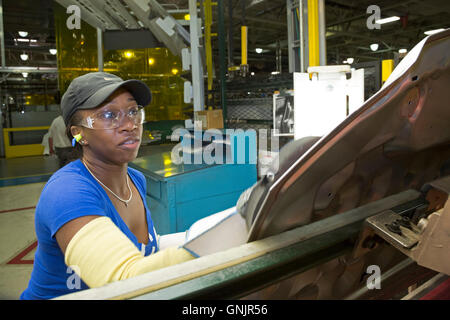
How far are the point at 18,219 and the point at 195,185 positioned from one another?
3.19 metres

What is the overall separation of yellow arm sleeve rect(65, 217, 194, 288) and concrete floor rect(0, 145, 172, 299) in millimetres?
2416

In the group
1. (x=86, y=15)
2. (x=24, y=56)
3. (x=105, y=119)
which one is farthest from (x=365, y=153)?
(x=24, y=56)

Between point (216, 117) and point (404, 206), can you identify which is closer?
point (404, 206)

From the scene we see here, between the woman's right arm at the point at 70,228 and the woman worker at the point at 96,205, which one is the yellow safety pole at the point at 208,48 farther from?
the woman's right arm at the point at 70,228

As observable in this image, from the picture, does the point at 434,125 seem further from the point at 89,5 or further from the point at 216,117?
the point at 89,5

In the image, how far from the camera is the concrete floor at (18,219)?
2970 mm

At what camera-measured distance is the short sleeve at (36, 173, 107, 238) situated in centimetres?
90

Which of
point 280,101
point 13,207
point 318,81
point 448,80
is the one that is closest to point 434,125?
point 448,80

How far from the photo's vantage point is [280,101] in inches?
101

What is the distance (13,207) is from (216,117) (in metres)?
3.82

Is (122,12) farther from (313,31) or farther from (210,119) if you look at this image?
(313,31)

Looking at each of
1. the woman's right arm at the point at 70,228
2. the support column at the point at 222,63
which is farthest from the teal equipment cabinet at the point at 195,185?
the woman's right arm at the point at 70,228

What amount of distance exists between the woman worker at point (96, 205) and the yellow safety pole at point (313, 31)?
1457mm

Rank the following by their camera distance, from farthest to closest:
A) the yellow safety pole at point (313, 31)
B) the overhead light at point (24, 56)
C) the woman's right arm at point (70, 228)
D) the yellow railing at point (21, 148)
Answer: the overhead light at point (24, 56), the yellow railing at point (21, 148), the yellow safety pole at point (313, 31), the woman's right arm at point (70, 228)
